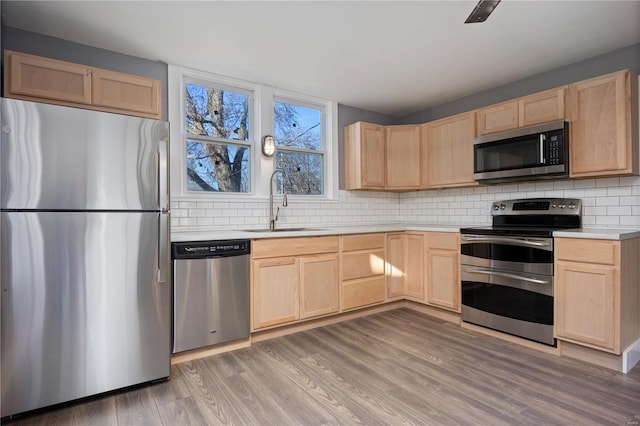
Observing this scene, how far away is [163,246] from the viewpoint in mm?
2117

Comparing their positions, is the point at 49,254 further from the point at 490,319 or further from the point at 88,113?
the point at 490,319

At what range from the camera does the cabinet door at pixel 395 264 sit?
12.0 feet

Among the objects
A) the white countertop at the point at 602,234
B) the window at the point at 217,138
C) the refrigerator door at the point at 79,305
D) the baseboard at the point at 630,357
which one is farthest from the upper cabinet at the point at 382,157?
the refrigerator door at the point at 79,305

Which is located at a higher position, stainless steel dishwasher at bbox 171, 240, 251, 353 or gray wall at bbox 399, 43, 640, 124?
gray wall at bbox 399, 43, 640, 124

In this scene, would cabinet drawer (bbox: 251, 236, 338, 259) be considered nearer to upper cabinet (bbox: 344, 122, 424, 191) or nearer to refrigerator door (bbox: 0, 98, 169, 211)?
refrigerator door (bbox: 0, 98, 169, 211)

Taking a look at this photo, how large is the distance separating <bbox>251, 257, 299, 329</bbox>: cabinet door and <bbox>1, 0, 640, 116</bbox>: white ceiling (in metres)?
1.74

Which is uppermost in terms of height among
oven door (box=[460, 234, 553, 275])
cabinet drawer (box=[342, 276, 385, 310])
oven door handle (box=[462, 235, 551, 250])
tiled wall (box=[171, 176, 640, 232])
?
tiled wall (box=[171, 176, 640, 232])

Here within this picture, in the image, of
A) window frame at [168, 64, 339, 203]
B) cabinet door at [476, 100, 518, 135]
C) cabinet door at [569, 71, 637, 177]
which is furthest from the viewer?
cabinet door at [476, 100, 518, 135]

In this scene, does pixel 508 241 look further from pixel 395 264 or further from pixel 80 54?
pixel 80 54

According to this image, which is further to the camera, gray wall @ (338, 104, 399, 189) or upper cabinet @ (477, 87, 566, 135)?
gray wall @ (338, 104, 399, 189)

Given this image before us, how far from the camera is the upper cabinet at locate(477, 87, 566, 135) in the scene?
2859 mm

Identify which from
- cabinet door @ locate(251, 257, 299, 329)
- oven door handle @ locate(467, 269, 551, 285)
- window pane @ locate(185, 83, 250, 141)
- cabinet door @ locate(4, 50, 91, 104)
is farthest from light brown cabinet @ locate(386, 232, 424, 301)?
cabinet door @ locate(4, 50, 91, 104)

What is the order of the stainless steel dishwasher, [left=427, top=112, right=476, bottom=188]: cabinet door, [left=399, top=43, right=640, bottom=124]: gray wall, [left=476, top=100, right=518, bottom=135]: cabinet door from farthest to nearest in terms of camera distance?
[left=427, top=112, right=476, bottom=188]: cabinet door < [left=476, top=100, right=518, bottom=135]: cabinet door < [left=399, top=43, right=640, bottom=124]: gray wall < the stainless steel dishwasher

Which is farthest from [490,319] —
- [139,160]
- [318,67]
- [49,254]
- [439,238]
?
[49,254]
